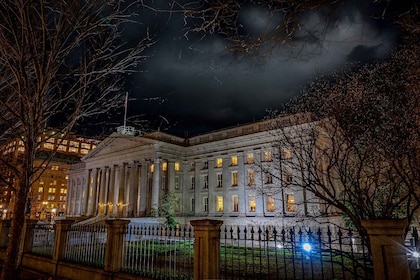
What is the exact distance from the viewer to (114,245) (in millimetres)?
9219

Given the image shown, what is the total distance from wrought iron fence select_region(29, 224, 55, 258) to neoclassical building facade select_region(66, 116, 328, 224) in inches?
944

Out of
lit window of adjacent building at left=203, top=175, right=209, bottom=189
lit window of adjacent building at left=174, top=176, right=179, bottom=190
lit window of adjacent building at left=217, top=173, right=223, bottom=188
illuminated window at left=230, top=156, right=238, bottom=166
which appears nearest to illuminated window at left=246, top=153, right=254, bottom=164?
illuminated window at left=230, top=156, right=238, bottom=166

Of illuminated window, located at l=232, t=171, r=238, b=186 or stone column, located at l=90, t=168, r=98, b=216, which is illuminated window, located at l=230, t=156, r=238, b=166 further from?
stone column, located at l=90, t=168, r=98, b=216

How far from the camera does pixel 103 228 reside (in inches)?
414

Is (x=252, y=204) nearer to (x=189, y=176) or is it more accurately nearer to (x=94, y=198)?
(x=189, y=176)

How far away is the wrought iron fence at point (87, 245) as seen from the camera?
10.4 meters

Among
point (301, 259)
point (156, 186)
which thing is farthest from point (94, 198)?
point (301, 259)

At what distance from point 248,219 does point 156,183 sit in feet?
48.1

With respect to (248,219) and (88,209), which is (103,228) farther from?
(88,209)

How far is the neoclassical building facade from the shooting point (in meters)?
39.3

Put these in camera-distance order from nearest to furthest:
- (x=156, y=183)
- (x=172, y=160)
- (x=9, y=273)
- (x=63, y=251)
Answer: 1. (x=9, y=273)
2. (x=63, y=251)
3. (x=156, y=183)
4. (x=172, y=160)

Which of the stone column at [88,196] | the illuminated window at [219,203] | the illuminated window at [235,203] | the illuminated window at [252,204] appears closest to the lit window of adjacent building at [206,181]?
the illuminated window at [219,203]

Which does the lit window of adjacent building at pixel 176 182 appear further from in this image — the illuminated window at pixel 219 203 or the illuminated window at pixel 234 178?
the illuminated window at pixel 234 178

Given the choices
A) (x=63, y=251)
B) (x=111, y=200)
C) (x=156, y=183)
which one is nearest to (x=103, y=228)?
(x=63, y=251)
